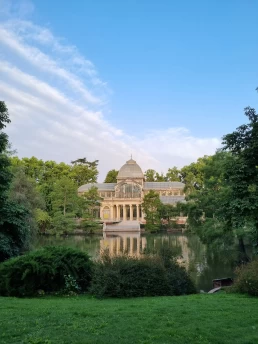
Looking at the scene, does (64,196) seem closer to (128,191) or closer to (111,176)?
(128,191)

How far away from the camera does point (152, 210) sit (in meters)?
51.0

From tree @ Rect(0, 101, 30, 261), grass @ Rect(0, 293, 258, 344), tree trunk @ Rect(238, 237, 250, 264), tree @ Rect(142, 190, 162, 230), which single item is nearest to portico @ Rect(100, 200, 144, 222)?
tree @ Rect(142, 190, 162, 230)

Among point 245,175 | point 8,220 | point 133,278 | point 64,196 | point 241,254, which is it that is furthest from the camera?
point 64,196

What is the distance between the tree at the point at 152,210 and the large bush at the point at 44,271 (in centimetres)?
3875

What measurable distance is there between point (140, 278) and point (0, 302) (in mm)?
3629

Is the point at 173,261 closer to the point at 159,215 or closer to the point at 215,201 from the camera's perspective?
the point at 215,201

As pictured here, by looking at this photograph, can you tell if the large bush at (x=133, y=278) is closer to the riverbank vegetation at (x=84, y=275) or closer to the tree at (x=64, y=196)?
the riverbank vegetation at (x=84, y=275)

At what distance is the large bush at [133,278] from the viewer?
908 cm

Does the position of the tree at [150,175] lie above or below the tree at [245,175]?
above

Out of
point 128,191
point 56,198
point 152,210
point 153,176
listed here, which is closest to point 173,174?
point 153,176

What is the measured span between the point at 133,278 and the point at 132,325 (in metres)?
4.26

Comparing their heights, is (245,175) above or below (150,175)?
below

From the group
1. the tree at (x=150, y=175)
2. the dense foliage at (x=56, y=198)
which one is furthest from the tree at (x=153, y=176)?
the dense foliage at (x=56, y=198)

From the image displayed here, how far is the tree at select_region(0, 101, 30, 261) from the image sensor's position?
1270cm
